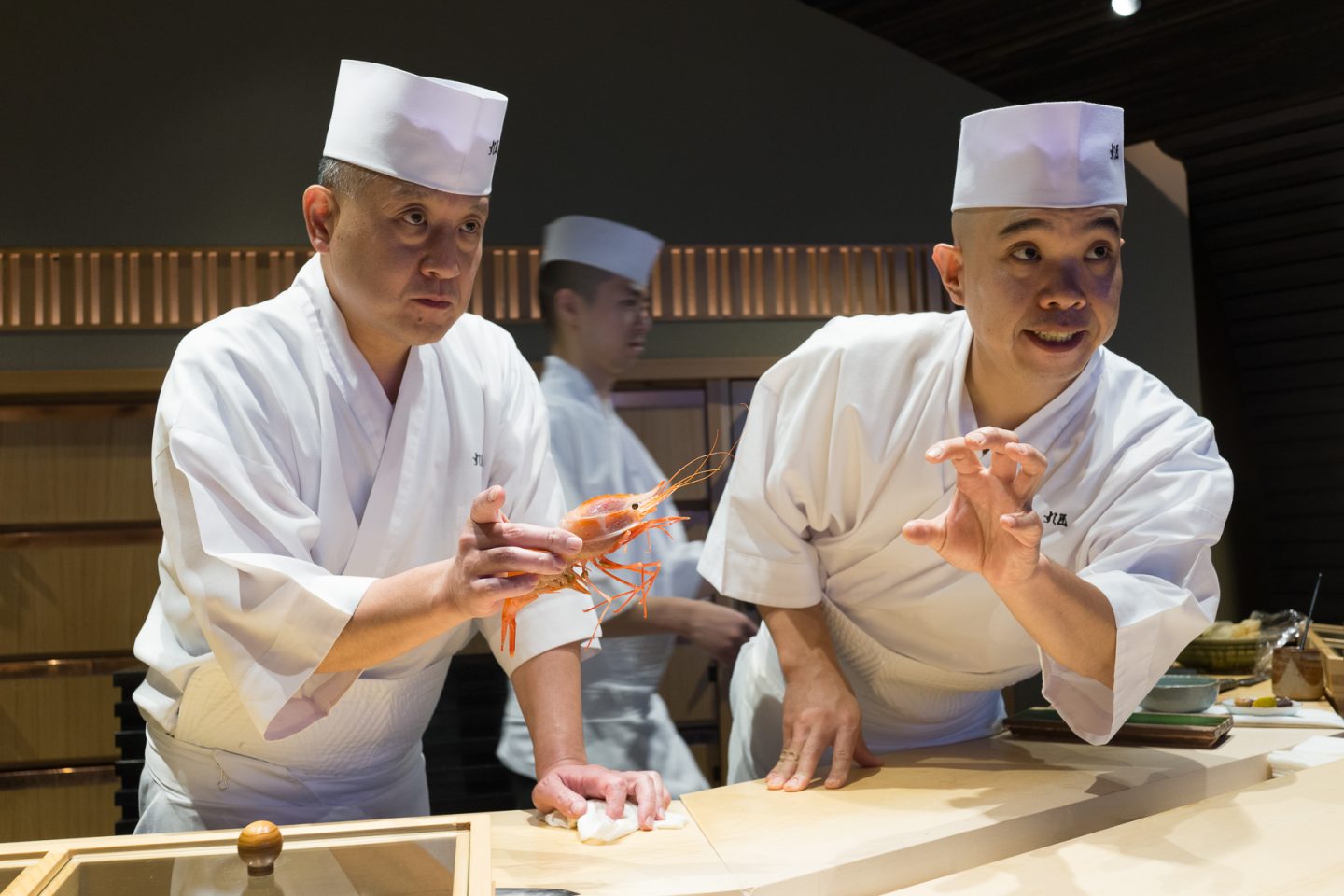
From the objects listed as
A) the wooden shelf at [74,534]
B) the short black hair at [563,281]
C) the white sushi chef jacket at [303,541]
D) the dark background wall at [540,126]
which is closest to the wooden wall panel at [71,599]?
the wooden shelf at [74,534]

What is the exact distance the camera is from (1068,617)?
1.66 meters

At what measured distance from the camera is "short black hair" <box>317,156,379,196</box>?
5.88 feet

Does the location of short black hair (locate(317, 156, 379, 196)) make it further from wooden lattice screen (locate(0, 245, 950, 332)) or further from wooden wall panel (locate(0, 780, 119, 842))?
wooden wall panel (locate(0, 780, 119, 842))

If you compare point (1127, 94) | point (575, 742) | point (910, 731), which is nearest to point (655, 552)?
point (910, 731)

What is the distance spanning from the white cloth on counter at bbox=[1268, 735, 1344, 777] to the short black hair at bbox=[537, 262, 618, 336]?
2.54m

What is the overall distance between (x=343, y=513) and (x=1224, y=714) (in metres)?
1.51

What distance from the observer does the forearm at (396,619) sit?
150 cm

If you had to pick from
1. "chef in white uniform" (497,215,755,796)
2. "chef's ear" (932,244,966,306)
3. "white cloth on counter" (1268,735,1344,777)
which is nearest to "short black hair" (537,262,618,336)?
"chef in white uniform" (497,215,755,796)

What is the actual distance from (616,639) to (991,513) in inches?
90.4

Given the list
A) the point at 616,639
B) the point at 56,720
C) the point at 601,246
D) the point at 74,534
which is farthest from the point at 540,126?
the point at 56,720

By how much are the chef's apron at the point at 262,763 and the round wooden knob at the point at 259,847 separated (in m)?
0.55

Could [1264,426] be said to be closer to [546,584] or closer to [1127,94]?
[1127,94]

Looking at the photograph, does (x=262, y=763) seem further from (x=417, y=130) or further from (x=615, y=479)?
(x=615, y=479)

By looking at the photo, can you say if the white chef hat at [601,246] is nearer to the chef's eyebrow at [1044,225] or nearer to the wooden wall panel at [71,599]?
the wooden wall panel at [71,599]
